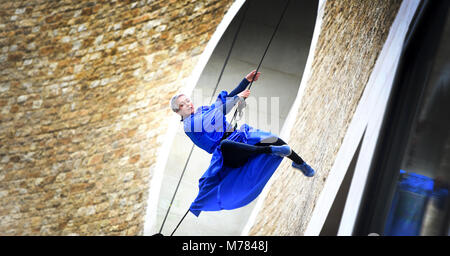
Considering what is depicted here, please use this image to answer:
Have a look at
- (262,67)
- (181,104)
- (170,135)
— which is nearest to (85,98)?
(170,135)

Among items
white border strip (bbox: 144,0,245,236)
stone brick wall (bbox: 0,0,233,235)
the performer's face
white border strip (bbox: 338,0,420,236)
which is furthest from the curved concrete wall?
the performer's face

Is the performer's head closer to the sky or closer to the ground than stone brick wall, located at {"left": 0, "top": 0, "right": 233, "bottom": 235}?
closer to the sky

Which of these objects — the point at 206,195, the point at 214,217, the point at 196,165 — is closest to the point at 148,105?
the point at 196,165

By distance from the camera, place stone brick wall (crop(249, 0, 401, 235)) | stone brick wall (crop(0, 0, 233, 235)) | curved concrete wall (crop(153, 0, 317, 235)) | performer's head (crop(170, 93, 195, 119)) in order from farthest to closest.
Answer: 1. stone brick wall (crop(0, 0, 233, 235))
2. curved concrete wall (crop(153, 0, 317, 235))
3. stone brick wall (crop(249, 0, 401, 235))
4. performer's head (crop(170, 93, 195, 119))

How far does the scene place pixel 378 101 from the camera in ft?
9.98

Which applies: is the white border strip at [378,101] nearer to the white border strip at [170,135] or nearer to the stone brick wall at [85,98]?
the white border strip at [170,135]

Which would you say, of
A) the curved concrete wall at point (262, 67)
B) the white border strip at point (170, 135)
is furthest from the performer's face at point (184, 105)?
the white border strip at point (170, 135)

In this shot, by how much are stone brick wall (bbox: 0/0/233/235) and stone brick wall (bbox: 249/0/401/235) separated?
0.96 metres

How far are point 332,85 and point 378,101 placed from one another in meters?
0.35

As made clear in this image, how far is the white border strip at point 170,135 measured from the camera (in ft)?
11.5

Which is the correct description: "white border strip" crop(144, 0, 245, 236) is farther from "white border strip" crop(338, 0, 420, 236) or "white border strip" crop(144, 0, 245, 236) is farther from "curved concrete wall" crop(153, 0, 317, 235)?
"white border strip" crop(338, 0, 420, 236)

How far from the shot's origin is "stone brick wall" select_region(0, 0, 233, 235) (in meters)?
3.43
